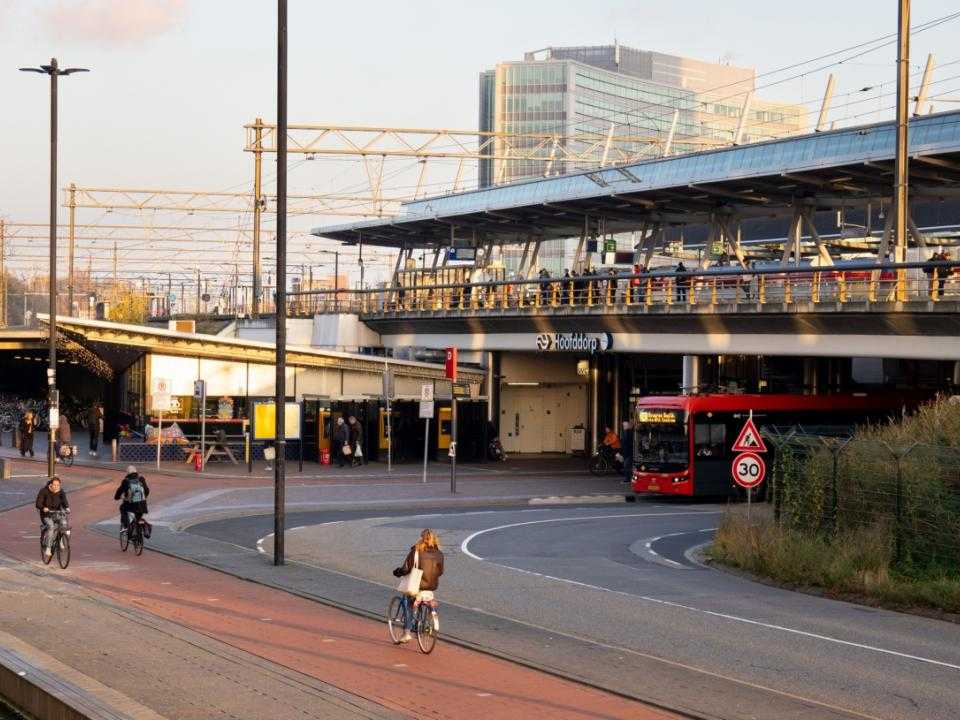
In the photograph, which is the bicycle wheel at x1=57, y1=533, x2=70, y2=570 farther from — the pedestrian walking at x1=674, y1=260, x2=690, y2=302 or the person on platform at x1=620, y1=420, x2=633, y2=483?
the pedestrian walking at x1=674, y1=260, x2=690, y2=302

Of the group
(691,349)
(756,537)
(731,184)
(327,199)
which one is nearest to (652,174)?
(731,184)

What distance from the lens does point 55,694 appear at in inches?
444

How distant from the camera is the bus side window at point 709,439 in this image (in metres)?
41.9

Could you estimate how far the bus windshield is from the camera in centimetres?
4206

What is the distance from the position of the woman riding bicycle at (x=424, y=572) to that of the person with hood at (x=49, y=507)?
397 inches

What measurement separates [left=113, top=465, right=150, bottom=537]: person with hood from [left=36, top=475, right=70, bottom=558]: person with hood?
152 cm

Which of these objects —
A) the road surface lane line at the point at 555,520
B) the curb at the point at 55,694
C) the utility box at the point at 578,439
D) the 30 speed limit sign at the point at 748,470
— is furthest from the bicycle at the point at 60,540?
the utility box at the point at 578,439

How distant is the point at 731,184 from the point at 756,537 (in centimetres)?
2737

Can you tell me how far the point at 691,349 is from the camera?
156ft

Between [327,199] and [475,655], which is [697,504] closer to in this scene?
[475,655]

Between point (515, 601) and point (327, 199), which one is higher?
point (327, 199)

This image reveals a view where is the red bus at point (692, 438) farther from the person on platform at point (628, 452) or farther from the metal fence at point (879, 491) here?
the metal fence at point (879, 491)

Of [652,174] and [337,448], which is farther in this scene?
[652,174]

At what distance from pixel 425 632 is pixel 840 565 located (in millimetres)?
9290
